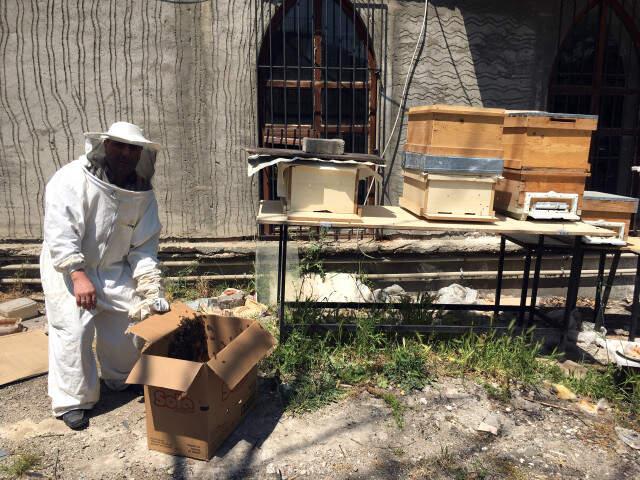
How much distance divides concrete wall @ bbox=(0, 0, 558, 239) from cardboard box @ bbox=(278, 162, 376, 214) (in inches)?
83.0

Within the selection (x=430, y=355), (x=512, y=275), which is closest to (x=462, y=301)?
(x=512, y=275)

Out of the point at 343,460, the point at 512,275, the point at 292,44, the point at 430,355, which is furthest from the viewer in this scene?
the point at 512,275

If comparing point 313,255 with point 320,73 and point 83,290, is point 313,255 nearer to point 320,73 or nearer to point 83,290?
point 320,73

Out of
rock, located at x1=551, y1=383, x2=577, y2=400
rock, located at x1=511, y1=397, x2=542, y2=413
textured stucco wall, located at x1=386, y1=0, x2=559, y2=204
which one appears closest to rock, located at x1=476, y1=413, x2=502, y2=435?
rock, located at x1=511, y1=397, x2=542, y2=413

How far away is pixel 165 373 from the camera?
290cm

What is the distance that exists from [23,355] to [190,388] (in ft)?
7.16

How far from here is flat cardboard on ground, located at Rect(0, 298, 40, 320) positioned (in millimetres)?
5195

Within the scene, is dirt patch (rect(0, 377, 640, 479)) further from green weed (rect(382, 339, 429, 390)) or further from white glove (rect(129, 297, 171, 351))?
white glove (rect(129, 297, 171, 351))

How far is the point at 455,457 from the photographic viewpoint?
3.24m

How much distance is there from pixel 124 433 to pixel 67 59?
3889 millimetres

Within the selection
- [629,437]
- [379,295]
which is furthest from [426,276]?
[629,437]

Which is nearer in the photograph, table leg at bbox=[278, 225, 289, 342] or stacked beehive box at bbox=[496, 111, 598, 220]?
stacked beehive box at bbox=[496, 111, 598, 220]

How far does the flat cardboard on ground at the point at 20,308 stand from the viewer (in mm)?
5195

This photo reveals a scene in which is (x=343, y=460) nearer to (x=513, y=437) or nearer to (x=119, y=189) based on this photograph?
(x=513, y=437)
